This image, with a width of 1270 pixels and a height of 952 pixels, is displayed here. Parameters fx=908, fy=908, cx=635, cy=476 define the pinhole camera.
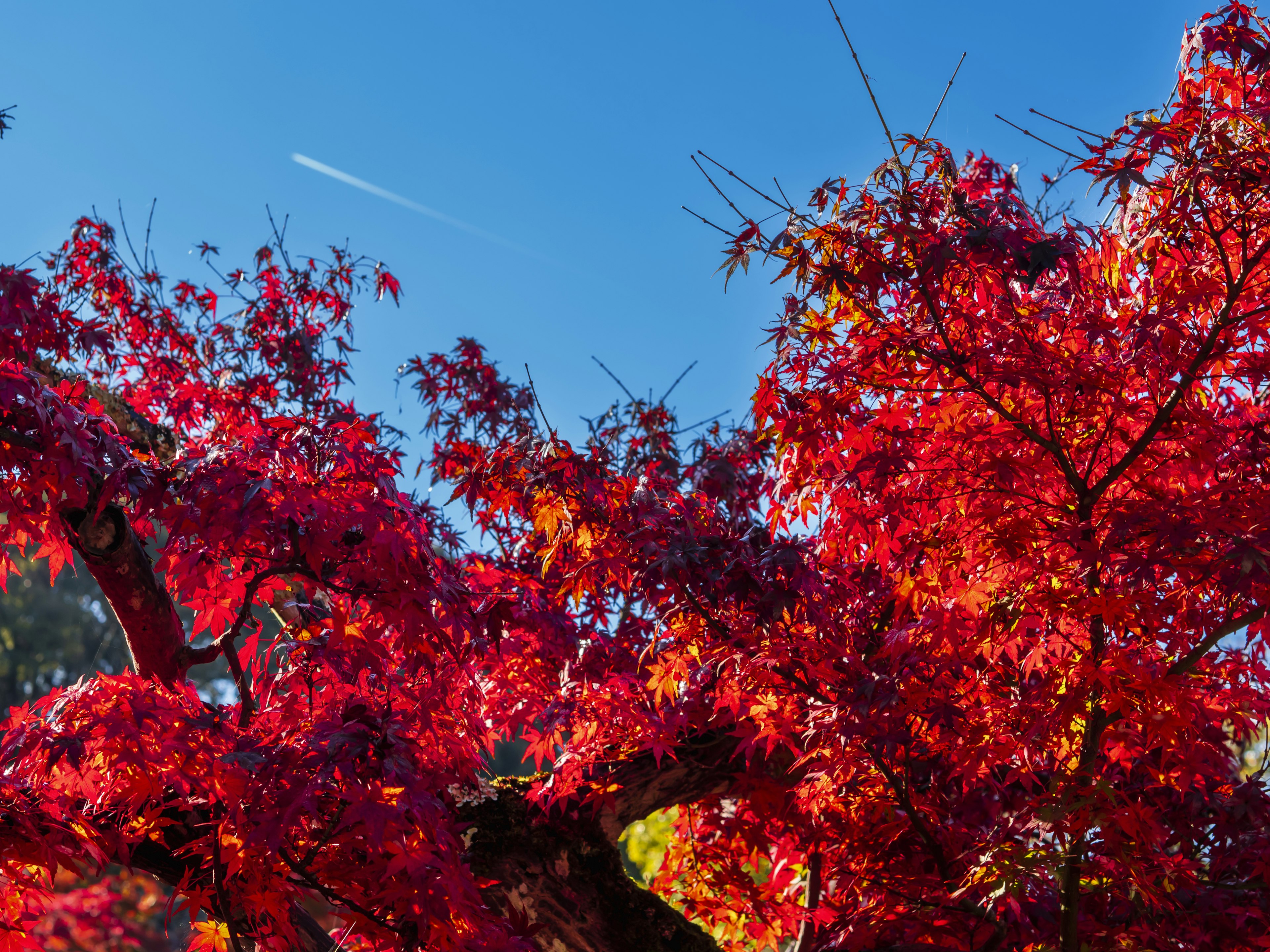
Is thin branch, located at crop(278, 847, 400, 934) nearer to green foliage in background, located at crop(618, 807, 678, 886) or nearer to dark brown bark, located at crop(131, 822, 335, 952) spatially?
dark brown bark, located at crop(131, 822, 335, 952)

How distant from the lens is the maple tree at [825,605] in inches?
98.5

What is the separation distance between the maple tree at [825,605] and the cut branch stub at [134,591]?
0.04ft

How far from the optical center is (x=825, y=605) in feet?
11.2

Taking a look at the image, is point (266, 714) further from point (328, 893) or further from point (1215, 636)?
point (1215, 636)

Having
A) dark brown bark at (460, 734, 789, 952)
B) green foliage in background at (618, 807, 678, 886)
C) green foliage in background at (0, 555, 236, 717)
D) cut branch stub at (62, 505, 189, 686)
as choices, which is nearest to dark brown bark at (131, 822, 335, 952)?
cut branch stub at (62, 505, 189, 686)

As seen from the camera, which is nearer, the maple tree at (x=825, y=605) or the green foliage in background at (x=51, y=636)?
the maple tree at (x=825, y=605)

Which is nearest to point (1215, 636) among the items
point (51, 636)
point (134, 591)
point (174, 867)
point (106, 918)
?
point (174, 867)

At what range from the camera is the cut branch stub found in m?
3.01

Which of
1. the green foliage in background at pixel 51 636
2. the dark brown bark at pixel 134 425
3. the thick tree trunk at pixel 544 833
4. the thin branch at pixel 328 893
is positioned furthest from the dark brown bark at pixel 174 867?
the green foliage in background at pixel 51 636

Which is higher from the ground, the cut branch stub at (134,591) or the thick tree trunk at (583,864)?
the cut branch stub at (134,591)

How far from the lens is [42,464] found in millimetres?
2588

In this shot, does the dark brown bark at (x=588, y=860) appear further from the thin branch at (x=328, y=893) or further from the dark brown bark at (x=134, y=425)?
the dark brown bark at (x=134, y=425)

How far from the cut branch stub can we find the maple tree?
14mm

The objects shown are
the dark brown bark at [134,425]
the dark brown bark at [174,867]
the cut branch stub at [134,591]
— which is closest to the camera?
the dark brown bark at [174,867]
